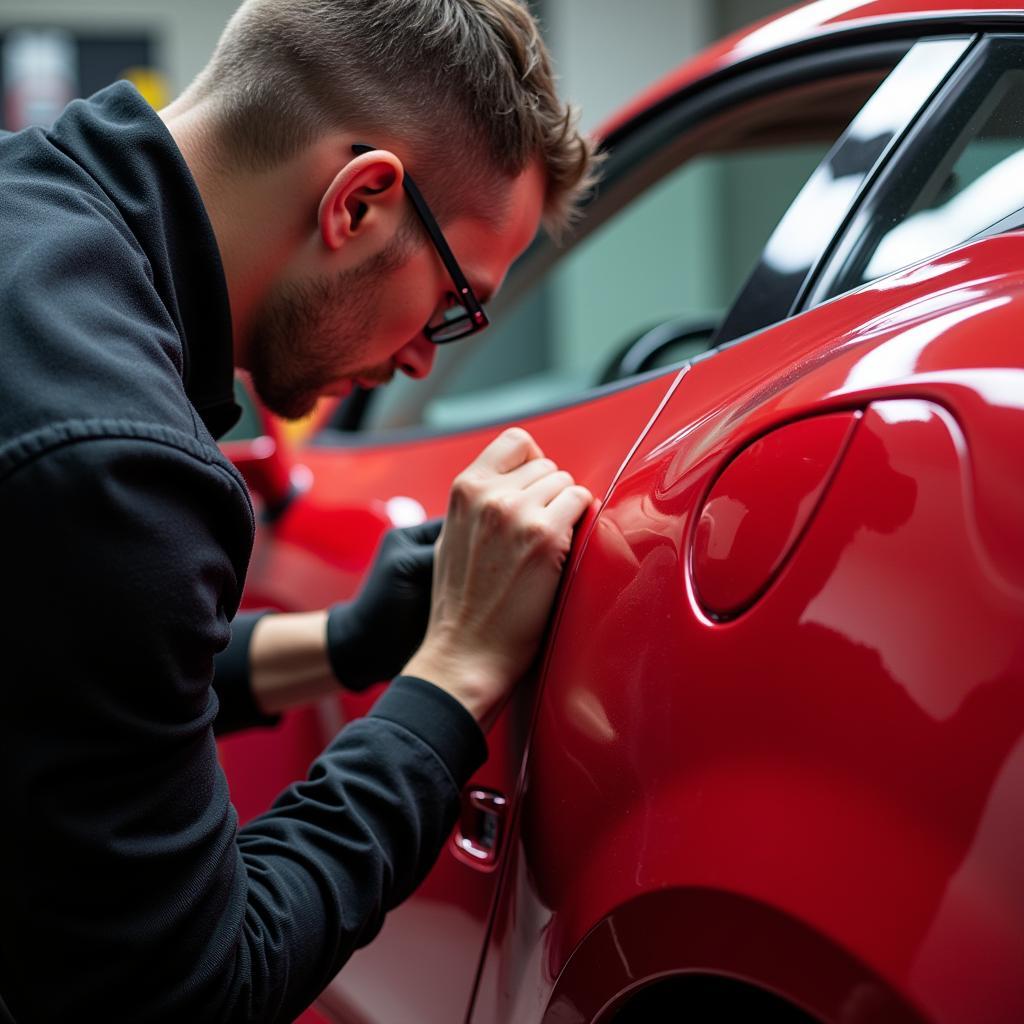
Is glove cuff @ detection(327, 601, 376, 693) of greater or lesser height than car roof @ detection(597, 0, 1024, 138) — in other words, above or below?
below

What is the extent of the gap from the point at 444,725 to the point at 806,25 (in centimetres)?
91

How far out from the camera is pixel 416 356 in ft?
4.87

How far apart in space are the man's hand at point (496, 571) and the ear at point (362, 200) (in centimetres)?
28

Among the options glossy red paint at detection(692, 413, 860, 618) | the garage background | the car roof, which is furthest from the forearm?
the garage background

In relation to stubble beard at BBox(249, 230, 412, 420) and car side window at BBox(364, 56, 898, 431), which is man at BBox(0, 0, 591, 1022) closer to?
stubble beard at BBox(249, 230, 412, 420)

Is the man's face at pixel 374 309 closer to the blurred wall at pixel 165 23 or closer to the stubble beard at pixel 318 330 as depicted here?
the stubble beard at pixel 318 330

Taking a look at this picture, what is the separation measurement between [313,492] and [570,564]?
793 mm

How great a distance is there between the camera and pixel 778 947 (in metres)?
0.82

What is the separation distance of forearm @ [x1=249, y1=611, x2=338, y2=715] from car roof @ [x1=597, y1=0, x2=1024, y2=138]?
809 mm

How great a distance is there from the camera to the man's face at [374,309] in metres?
1.35

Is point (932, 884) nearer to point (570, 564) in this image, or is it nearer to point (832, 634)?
point (832, 634)

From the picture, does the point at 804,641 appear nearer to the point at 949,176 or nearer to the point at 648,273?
the point at 949,176

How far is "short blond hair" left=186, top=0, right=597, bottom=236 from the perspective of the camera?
1296 millimetres

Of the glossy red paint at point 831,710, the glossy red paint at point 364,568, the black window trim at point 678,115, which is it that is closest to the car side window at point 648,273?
the black window trim at point 678,115
